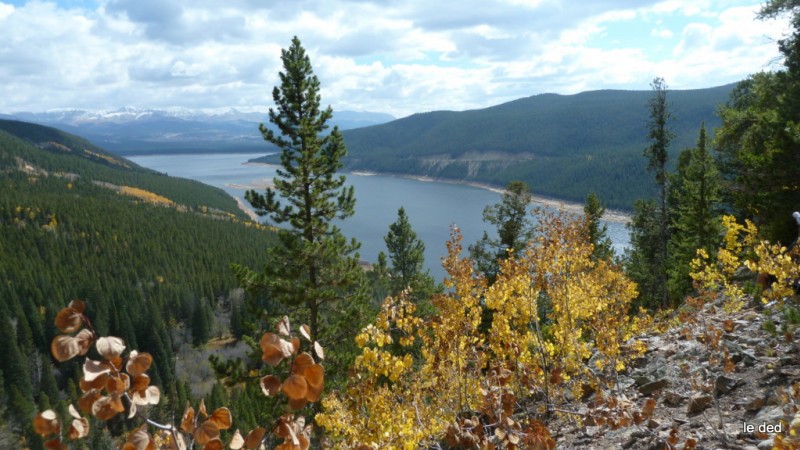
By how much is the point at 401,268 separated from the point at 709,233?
20.4 m

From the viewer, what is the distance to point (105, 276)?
101688 millimetres

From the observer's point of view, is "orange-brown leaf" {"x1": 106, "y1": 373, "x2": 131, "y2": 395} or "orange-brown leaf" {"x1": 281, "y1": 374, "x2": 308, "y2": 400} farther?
"orange-brown leaf" {"x1": 106, "y1": 373, "x2": 131, "y2": 395}

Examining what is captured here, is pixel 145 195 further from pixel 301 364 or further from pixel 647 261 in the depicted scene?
pixel 301 364

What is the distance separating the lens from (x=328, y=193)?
20484 millimetres

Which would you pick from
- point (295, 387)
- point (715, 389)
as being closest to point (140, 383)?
point (295, 387)

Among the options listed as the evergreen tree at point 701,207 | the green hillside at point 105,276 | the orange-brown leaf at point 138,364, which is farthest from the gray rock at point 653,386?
the green hillside at point 105,276

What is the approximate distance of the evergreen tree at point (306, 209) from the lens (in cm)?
1909

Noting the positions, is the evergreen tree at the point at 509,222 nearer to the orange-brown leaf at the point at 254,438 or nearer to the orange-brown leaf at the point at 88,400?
the orange-brown leaf at the point at 254,438

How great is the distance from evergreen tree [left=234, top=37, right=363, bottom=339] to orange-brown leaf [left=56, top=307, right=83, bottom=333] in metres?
16.4

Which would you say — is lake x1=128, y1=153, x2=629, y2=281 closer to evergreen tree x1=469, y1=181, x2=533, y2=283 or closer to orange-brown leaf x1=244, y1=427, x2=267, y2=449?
evergreen tree x1=469, y1=181, x2=533, y2=283

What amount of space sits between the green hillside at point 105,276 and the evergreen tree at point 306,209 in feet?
133

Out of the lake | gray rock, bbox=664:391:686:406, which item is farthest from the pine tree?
the lake

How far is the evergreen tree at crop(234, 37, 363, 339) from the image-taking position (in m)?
19.1

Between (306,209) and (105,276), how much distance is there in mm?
99509
